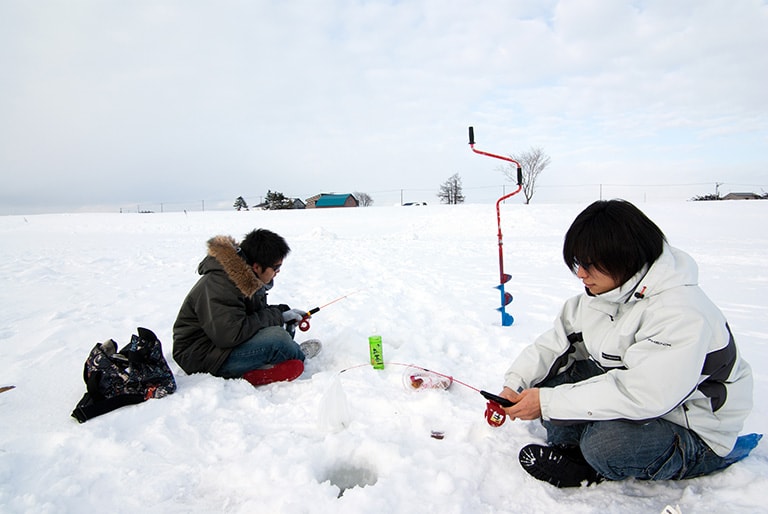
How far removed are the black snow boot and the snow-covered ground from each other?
5 cm

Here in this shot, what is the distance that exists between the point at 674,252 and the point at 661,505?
3.74 ft

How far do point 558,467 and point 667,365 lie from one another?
713 mm

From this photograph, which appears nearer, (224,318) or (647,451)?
(647,451)

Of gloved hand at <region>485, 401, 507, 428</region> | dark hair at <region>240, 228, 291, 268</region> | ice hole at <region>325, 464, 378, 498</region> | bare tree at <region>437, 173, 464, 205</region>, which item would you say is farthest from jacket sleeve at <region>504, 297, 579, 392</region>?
bare tree at <region>437, 173, 464, 205</region>

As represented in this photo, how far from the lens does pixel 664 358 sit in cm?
160

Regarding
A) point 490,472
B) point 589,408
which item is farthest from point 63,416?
point 589,408

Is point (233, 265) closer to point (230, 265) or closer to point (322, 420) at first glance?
point (230, 265)

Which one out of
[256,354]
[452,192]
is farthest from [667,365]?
[452,192]

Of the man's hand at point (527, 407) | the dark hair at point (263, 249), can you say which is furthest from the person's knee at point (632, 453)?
the dark hair at point (263, 249)

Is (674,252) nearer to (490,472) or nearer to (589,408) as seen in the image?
(589,408)

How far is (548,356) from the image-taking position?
90.5 inches

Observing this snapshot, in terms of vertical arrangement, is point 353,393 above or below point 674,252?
below

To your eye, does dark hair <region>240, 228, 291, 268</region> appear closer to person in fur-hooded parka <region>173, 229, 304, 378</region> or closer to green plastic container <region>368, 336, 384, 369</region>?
person in fur-hooded parka <region>173, 229, 304, 378</region>

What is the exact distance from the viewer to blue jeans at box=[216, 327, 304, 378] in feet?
10.2
